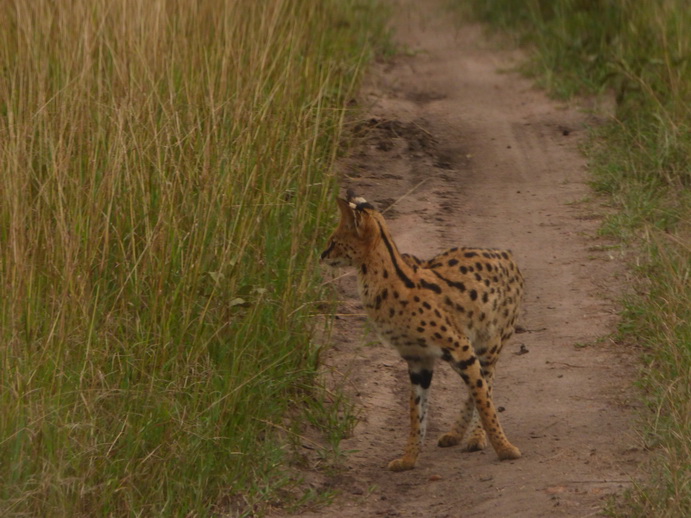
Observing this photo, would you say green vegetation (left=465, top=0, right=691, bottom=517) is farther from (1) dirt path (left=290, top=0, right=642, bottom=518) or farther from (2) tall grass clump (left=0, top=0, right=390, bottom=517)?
(2) tall grass clump (left=0, top=0, right=390, bottom=517)

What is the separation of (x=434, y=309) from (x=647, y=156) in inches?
131

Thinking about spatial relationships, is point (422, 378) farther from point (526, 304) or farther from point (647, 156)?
point (647, 156)

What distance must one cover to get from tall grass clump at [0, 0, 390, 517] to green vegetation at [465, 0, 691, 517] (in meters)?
1.48

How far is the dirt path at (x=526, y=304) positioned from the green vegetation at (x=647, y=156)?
0.52 feet

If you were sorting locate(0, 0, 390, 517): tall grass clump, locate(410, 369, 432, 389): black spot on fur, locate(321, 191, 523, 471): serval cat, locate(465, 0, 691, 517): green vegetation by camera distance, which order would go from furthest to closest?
locate(410, 369, 432, 389): black spot on fur < locate(321, 191, 523, 471): serval cat < locate(465, 0, 691, 517): green vegetation < locate(0, 0, 390, 517): tall grass clump

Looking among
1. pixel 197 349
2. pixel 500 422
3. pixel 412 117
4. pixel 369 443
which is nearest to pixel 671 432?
pixel 500 422

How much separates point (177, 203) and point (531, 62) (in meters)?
A: 5.95

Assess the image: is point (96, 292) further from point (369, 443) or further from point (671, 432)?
point (671, 432)

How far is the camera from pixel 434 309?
472 centimetres

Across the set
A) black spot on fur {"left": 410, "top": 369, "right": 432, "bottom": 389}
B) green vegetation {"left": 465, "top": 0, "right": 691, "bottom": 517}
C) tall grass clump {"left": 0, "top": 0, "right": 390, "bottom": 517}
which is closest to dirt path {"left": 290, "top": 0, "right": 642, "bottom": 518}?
green vegetation {"left": 465, "top": 0, "right": 691, "bottom": 517}

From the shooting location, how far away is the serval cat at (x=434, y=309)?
15.4 ft

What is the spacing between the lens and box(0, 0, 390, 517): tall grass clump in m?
3.97

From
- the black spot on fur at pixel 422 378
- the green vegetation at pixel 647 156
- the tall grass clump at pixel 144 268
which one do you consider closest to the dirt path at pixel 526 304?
the green vegetation at pixel 647 156

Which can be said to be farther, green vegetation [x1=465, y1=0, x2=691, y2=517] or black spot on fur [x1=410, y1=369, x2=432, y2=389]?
black spot on fur [x1=410, y1=369, x2=432, y2=389]
